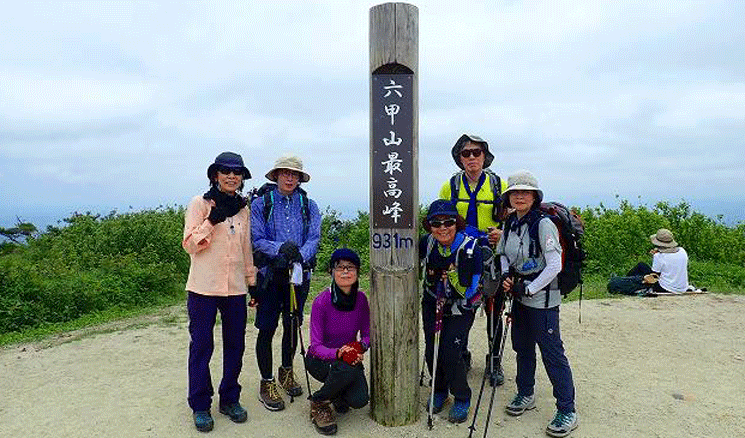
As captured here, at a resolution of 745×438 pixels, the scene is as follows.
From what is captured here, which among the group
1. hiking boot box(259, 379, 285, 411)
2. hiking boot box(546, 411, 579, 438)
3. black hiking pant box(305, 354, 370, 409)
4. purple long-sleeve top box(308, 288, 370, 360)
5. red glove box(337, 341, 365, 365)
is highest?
purple long-sleeve top box(308, 288, 370, 360)

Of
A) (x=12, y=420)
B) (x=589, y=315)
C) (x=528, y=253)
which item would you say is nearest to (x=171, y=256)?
(x=12, y=420)

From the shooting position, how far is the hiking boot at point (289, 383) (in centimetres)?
544

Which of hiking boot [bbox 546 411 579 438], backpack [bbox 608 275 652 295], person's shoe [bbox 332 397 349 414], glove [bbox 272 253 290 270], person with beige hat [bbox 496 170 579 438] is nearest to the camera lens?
person with beige hat [bbox 496 170 579 438]

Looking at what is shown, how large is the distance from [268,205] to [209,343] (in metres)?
1.26

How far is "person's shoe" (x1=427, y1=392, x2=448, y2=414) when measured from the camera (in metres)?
5.10

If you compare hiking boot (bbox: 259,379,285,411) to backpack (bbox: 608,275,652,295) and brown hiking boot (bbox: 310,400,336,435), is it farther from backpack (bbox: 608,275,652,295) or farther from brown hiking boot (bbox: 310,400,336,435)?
backpack (bbox: 608,275,652,295)

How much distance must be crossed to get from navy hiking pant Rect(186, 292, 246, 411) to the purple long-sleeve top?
621 millimetres

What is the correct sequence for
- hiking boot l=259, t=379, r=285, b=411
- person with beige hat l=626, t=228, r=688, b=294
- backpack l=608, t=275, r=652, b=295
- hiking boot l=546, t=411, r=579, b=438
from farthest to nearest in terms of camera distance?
backpack l=608, t=275, r=652, b=295 < person with beige hat l=626, t=228, r=688, b=294 < hiking boot l=259, t=379, r=285, b=411 < hiking boot l=546, t=411, r=579, b=438

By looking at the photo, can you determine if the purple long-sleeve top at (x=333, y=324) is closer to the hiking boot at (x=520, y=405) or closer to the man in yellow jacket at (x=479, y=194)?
the man in yellow jacket at (x=479, y=194)

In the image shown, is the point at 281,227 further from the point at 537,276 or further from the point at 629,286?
the point at 629,286

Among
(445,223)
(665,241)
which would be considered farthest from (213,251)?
(665,241)

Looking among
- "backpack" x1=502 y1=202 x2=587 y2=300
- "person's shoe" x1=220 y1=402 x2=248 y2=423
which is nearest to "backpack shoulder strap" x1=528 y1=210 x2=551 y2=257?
"backpack" x1=502 y1=202 x2=587 y2=300

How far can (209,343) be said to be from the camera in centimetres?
477

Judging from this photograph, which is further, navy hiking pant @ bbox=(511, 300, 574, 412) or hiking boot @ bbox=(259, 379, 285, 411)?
hiking boot @ bbox=(259, 379, 285, 411)
